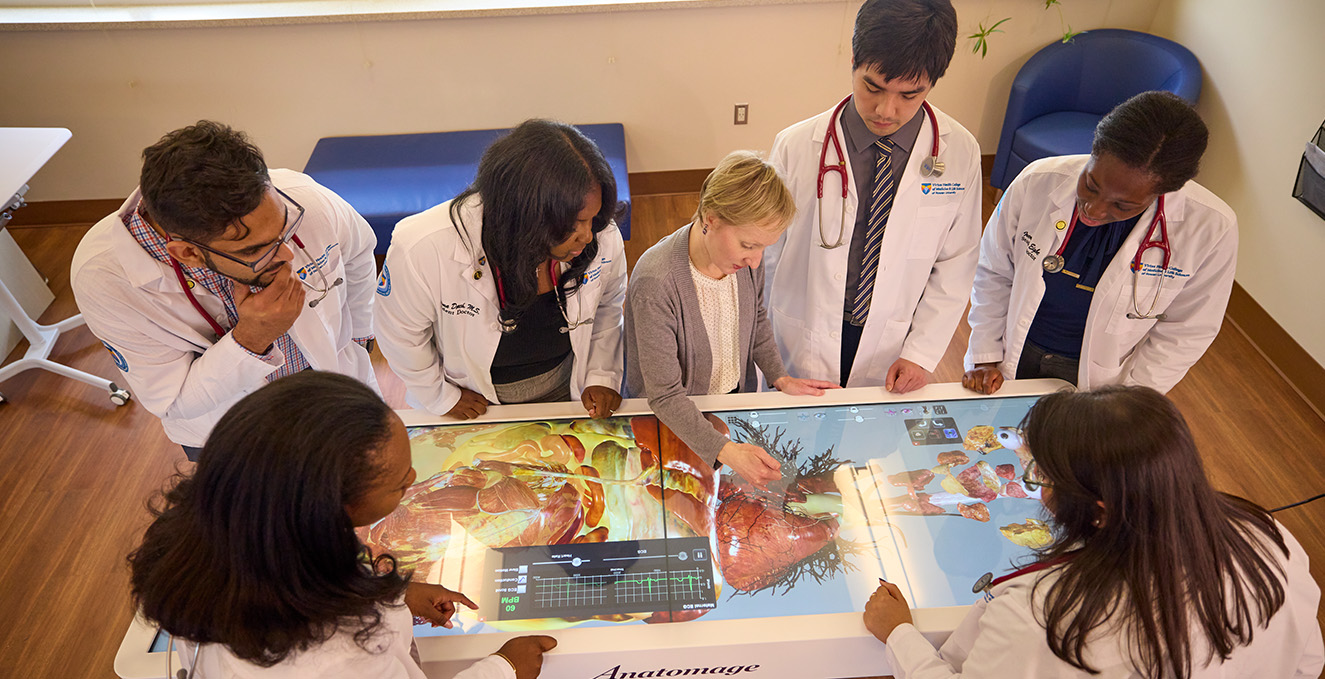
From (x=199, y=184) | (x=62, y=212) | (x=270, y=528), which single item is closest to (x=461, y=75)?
(x=62, y=212)

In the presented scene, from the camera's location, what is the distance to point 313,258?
1.96 meters

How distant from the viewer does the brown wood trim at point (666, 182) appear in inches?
182

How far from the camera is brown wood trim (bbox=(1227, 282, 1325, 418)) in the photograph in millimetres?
3246

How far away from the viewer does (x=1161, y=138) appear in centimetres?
172

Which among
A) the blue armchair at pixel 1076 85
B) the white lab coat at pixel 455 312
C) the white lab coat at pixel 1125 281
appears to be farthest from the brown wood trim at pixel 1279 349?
the white lab coat at pixel 455 312

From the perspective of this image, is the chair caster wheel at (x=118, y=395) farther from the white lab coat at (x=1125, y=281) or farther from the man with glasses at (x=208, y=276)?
the white lab coat at (x=1125, y=281)

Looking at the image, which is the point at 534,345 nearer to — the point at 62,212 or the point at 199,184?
the point at 199,184

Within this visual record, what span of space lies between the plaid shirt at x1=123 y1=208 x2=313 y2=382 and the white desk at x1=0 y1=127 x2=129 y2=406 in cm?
182

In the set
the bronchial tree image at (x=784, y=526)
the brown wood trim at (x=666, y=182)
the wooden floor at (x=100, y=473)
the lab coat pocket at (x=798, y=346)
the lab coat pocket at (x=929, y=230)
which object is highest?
the lab coat pocket at (x=929, y=230)

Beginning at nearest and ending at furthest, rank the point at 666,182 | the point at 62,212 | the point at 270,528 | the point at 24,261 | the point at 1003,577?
1. the point at 270,528
2. the point at 1003,577
3. the point at 24,261
4. the point at 62,212
5. the point at 666,182

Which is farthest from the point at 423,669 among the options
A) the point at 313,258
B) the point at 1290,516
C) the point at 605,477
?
the point at 1290,516

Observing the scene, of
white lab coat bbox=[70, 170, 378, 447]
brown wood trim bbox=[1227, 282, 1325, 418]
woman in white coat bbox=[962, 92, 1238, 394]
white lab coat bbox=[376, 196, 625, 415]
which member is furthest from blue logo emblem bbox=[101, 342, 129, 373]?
brown wood trim bbox=[1227, 282, 1325, 418]

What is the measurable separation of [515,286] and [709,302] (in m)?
0.47

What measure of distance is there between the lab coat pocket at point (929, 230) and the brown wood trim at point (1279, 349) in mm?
1709
